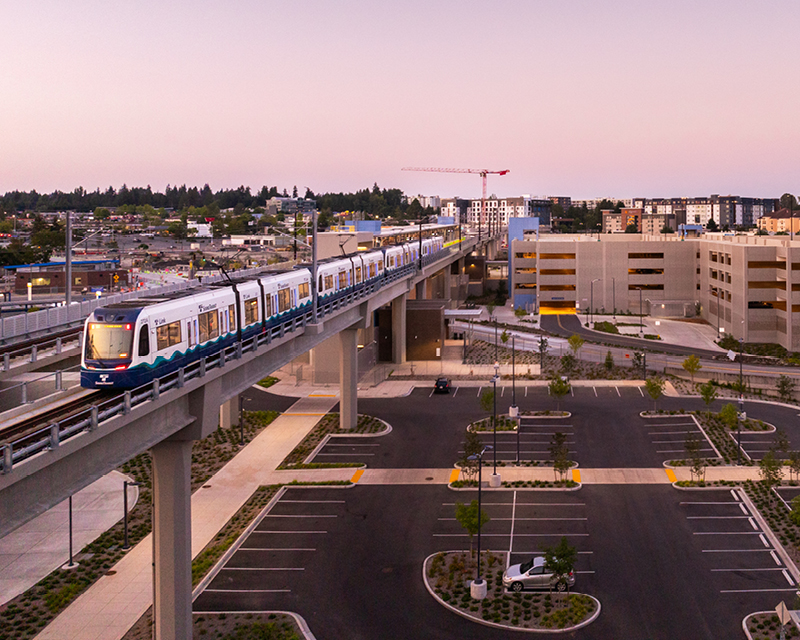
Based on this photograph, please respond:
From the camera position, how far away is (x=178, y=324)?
84.9ft

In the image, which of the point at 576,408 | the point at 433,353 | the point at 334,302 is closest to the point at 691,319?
the point at 433,353

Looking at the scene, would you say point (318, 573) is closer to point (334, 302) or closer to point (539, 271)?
point (334, 302)

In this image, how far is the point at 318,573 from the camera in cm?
2923

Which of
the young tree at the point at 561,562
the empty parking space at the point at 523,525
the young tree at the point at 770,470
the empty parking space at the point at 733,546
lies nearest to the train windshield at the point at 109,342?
the empty parking space at the point at 523,525

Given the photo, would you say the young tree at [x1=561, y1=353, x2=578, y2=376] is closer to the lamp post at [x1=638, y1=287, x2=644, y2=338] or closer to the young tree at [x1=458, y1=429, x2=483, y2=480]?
the lamp post at [x1=638, y1=287, x2=644, y2=338]

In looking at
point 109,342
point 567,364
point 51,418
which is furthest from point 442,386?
point 51,418

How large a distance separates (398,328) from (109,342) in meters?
53.3

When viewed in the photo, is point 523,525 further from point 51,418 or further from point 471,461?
point 51,418

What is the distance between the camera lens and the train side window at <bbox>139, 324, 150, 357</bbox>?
23.2 m

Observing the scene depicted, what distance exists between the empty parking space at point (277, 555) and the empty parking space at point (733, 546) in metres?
15.9

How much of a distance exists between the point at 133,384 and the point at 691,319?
96580 millimetres

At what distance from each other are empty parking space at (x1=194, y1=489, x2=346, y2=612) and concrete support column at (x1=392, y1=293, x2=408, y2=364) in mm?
37400

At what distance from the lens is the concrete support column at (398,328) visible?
74.9 metres

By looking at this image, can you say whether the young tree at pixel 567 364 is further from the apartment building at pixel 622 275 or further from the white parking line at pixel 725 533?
the apartment building at pixel 622 275
